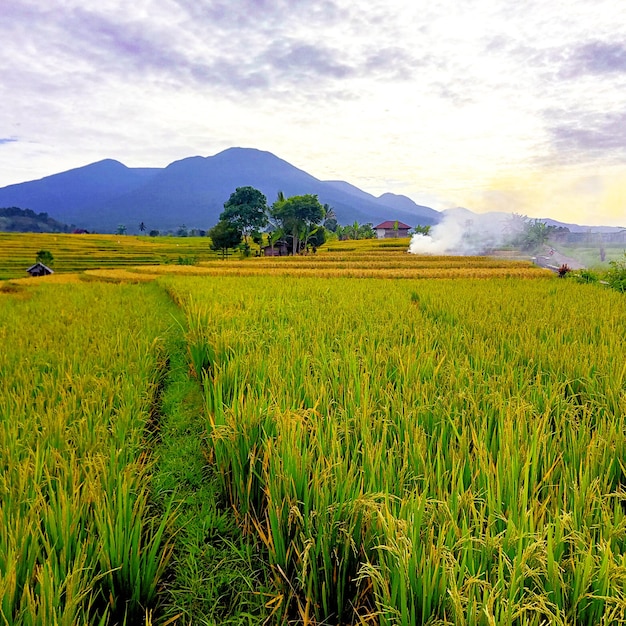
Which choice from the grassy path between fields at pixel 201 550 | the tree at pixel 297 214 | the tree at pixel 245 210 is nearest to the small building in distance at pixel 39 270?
the tree at pixel 245 210

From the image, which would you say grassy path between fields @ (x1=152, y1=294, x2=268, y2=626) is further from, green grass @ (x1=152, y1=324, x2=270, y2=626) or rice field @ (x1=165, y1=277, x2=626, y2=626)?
rice field @ (x1=165, y1=277, x2=626, y2=626)

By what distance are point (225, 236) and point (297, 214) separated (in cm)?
963

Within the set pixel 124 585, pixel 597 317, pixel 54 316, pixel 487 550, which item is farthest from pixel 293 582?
pixel 54 316

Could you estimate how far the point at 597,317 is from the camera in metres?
5.95

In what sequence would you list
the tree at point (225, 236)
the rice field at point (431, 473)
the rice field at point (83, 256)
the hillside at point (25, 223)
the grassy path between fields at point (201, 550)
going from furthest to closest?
the hillside at point (25, 223), the tree at point (225, 236), the rice field at point (83, 256), the grassy path between fields at point (201, 550), the rice field at point (431, 473)

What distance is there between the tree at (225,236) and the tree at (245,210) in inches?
42.5

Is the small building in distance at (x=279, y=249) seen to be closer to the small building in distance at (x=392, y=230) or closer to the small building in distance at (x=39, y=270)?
the small building in distance at (x=39, y=270)

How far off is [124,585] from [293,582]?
2.25ft

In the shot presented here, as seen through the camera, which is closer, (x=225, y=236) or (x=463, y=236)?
(x=225, y=236)

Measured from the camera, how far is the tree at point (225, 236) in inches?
2053

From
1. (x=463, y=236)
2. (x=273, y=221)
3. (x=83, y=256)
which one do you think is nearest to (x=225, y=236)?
(x=273, y=221)

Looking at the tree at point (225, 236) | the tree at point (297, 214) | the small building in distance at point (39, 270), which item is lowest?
the small building in distance at point (39, 270)

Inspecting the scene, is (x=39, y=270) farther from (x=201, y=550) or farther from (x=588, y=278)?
(x=201, y=550)

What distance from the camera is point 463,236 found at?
58.4 meters
